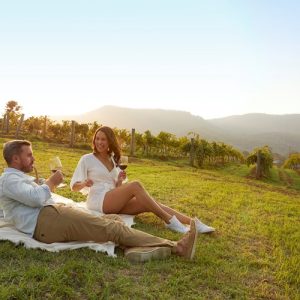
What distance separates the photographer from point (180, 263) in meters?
3.93

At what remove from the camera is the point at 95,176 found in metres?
5.53

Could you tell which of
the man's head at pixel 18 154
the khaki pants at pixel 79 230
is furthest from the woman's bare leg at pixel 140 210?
the man's head at pixel 18 154

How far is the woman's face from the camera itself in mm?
5516

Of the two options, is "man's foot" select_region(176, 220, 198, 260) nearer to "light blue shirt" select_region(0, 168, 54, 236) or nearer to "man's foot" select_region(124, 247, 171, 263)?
"man's foot" select_region(124, 247, 171, 263)

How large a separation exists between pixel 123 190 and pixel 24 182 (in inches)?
66.0

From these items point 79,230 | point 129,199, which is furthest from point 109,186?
point 79,230

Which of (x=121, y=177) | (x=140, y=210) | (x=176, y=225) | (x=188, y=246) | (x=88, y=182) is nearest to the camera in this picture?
(x=188, y=246)

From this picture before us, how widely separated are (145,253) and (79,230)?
77cm

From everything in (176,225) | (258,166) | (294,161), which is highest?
(176,225)

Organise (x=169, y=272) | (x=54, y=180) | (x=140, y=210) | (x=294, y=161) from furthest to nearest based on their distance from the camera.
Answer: (x=294, y=161) < (x=140, y=210) < (x=54, y=180) < (x=169, y=272)

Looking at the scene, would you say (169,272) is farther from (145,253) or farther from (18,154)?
(18,154)

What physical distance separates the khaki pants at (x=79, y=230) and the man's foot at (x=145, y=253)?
0.23ft

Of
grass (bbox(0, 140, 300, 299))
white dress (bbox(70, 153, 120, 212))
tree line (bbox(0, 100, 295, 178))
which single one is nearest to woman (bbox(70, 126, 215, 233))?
white dress (bbox(70, 153, 120, 212))

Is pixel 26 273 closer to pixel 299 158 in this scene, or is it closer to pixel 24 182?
pixel 24 182
